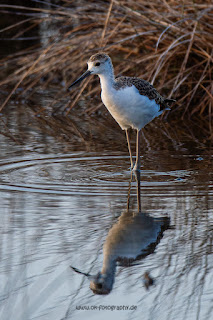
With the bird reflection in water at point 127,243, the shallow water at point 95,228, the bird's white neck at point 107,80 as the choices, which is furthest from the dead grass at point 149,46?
the bird reflection in water at point 127,243

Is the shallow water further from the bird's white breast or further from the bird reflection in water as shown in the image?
the bird's white breast

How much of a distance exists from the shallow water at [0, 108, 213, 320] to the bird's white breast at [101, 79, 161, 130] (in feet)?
1.58

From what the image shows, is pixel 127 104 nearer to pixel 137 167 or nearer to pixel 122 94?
pixel 122 94

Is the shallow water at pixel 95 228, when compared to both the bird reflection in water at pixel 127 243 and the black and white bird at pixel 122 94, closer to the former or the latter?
the bird reflection in water at pixel 127 243

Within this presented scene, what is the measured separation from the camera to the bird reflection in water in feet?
11.6

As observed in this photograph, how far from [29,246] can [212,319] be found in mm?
1384

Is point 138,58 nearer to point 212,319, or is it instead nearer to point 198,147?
point 198,147

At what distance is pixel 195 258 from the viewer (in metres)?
3.84

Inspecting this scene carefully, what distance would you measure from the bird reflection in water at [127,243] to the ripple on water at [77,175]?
68cm

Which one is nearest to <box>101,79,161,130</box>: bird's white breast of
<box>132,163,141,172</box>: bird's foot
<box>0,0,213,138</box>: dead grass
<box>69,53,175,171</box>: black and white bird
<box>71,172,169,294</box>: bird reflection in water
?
<box>69,53,175,171</box>: black and white bird

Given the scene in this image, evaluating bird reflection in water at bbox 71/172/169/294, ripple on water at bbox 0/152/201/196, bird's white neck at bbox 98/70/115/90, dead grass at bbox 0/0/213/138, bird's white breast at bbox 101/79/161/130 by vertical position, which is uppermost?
dead grass at bbox 0/0/213/138

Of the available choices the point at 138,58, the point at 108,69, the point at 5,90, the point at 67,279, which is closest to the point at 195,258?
the point at 67,279

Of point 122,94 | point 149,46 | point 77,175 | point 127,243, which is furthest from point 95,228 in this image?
point 149,46

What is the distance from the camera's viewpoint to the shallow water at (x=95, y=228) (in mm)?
3279
